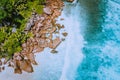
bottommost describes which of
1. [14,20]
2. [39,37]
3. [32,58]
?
[32,58]

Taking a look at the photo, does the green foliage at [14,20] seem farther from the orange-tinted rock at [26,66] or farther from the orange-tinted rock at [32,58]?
the orange-tinted rock at [26,66]

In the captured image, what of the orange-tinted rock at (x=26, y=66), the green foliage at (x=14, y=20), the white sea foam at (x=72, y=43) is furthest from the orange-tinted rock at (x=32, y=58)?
the white sea foam at (x=72, y=43)

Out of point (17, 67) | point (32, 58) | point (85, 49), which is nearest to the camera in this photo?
point (17, 67)

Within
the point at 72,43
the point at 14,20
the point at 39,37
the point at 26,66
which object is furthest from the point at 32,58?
the point at 14,20

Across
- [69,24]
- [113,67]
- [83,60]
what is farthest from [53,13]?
[113,67]

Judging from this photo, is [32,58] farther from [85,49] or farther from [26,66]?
[85,49]

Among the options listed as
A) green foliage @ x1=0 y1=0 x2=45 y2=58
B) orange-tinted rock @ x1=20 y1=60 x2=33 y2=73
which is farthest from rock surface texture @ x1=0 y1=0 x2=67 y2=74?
green foliage @ x1=0 y1=0 x2=45 y2=58

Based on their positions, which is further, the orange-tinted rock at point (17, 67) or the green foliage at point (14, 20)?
the green foliage at point (14, 20)

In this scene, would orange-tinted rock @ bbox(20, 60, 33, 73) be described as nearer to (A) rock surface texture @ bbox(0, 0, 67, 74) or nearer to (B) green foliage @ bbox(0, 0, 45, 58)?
(A) rock surface texture @ bbox(0, 0, 67, 74)
